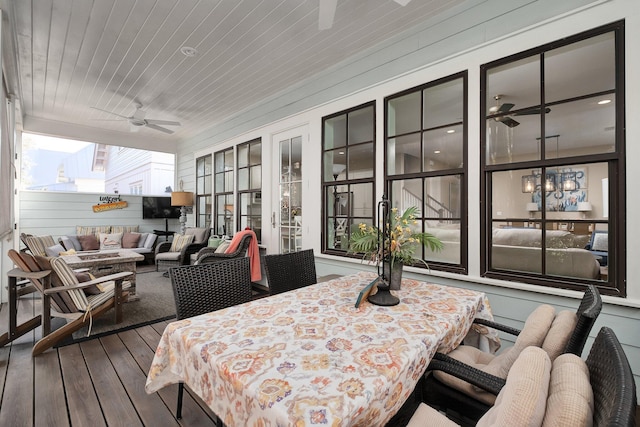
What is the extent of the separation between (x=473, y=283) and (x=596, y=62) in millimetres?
1850

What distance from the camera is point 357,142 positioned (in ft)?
11.1

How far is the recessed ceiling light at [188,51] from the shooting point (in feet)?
10.3

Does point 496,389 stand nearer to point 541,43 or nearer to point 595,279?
point 595,279

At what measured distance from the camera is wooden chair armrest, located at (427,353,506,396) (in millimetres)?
1147

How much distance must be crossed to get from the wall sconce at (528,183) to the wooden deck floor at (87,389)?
2792 millimetres

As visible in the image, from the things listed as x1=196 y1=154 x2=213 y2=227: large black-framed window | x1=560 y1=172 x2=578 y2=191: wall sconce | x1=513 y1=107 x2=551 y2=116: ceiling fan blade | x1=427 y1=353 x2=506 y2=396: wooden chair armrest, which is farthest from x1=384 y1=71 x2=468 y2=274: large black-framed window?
x1=196 y1=154 x2=213 y2=227: large black-framed window

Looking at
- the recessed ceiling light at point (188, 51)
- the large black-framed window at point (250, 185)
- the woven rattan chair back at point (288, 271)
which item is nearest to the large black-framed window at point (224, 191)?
the large black-framed window at point (250, 185)

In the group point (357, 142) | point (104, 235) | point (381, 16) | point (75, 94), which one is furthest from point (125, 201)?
point (381, 16)

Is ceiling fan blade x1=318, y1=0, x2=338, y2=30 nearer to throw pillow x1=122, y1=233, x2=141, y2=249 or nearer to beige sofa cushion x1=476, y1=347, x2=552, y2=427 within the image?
beige sofa cushion x1=476, y1=347, x2=552, y2=427

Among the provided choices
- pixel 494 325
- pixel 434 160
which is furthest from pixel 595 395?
pixel 434 160

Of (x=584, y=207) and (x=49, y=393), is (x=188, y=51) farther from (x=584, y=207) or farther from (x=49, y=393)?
(x=584, y=207)

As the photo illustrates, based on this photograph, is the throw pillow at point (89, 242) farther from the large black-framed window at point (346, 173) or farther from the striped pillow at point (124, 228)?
the large black-framed window at point (346, 173)

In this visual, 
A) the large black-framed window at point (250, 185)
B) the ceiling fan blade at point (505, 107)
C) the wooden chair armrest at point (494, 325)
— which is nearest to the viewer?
the wooden chair armrest at point (494, 325)

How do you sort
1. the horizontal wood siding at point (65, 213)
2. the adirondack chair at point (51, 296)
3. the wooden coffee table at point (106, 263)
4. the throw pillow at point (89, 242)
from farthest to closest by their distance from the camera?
the throw pillow at point (89, 242) → the horizontal wood siding at point (65, 213) → the wooden coffee table at point (106, 263) → the adirondack chair at point (51, 296)
